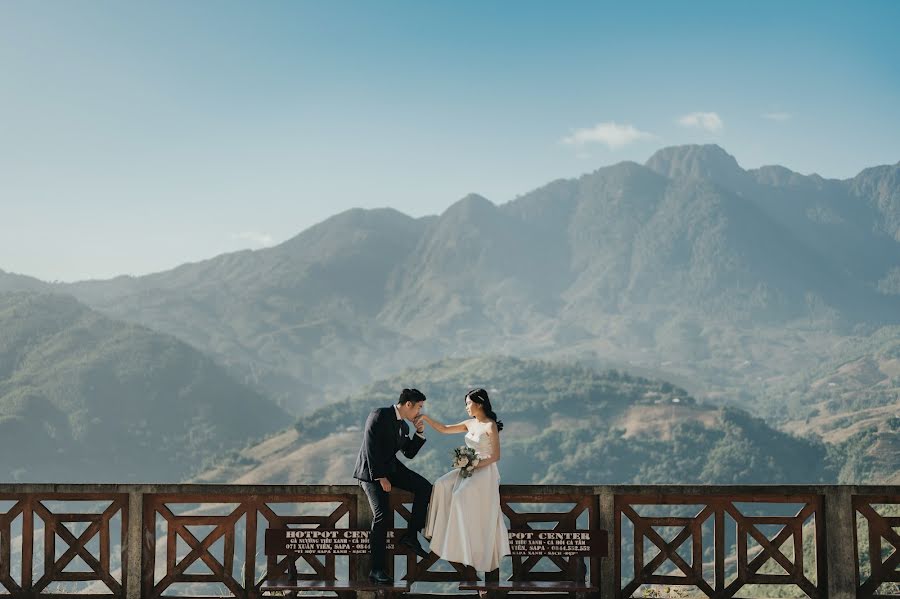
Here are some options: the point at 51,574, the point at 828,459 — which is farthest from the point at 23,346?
the point at 51,574

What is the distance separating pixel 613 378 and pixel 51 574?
6786 inches

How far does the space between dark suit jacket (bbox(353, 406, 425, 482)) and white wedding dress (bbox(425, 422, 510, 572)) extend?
0.43 meters

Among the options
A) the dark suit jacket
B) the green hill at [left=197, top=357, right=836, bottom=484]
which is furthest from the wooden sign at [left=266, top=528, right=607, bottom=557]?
the green hill at [left=197, top=357, right=836, bottom=484]

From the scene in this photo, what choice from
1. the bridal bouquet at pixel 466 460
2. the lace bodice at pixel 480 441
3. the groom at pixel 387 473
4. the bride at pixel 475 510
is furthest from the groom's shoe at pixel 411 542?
the lace bodice at pixel 480 441

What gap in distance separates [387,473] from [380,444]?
269mm

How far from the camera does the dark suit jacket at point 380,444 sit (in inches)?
283

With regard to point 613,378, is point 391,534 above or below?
above

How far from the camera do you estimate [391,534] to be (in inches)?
296

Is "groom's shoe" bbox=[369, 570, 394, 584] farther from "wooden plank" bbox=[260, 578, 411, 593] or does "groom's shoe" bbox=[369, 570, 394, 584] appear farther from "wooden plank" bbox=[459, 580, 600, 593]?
"wooden plank" bbox=[459, 580, 600, 593]

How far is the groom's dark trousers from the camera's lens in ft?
23.6

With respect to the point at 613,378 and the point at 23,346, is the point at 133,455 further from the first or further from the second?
the point at 613,378

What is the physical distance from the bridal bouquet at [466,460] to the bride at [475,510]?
0.04 meters

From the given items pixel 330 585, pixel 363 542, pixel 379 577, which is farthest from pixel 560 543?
pixel 330 585

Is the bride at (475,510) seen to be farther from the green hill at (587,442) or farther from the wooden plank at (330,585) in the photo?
the green hill at (587,442)
